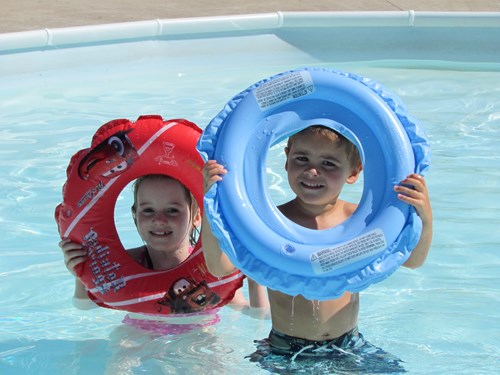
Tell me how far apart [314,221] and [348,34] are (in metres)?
5.38

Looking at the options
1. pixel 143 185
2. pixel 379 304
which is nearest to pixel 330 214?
pixel 143 185

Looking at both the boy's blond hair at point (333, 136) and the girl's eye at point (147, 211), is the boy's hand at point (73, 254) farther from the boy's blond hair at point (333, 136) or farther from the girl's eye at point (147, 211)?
the boy's blond hair at point (333, 136)

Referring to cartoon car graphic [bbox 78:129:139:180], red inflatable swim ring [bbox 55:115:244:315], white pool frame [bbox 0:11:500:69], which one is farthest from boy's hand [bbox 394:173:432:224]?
white pool frame [bbox 0:11:500:69]

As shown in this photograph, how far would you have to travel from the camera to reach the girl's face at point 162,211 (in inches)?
145

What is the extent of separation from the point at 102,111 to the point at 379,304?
3.23 metres

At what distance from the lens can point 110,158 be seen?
3.71 meters

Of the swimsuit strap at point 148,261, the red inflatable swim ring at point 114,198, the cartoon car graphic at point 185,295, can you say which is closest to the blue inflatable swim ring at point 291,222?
the red inflatable swim ring at point 114,198

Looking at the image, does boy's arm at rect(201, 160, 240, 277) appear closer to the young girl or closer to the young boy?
the young boy

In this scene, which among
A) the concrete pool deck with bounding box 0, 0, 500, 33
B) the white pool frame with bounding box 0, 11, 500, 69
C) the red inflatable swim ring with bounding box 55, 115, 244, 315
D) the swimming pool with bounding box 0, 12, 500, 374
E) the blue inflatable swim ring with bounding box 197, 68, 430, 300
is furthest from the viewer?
the concrete pool deck with bounding box 0, 0, 500, 33

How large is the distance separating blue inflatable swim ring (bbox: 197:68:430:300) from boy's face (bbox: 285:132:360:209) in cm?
6

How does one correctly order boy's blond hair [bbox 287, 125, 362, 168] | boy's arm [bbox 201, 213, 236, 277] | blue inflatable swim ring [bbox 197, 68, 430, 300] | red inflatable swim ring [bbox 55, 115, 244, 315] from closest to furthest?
blue inflatable swim ring [bbox 197, 68, 430, 300] → boy's arm [bbox 201, 213, 236, 277] → boy's blond hair [bbox 287, 125, 362, 168] → red inflatable swim ring [bbox 55, 115, 244, 315]

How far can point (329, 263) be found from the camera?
3.02 meters

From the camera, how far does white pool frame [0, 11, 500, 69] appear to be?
8.32m

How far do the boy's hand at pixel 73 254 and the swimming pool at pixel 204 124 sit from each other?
40 cm
